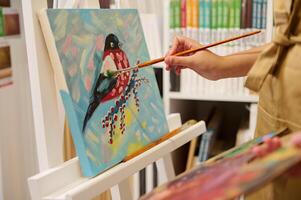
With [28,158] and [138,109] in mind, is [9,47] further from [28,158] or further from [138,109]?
[138,109]

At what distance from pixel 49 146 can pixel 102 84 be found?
0.54ft

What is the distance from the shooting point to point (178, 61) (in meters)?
0.91

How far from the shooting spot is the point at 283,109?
30.1 inches

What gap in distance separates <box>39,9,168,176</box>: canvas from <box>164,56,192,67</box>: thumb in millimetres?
98

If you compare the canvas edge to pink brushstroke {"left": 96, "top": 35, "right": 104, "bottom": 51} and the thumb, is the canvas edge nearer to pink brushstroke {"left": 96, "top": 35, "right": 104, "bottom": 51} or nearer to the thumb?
pink brushstroke {"left": 96, "top": 35, "right": 104, "bottom": 51}

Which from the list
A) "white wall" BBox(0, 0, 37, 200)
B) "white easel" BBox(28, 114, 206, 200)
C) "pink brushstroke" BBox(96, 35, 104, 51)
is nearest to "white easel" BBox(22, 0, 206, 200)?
"white easel" BBox(28, 114, 206, 200)

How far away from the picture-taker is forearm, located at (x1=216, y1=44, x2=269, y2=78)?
3.09 ft

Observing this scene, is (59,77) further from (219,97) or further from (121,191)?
(219,97)

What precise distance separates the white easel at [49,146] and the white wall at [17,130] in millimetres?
478

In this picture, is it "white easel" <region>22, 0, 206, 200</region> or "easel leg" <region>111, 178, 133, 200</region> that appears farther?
"easel leg" <region>111, 178, 133, 200</region>

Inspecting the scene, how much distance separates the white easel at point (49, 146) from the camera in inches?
28.0

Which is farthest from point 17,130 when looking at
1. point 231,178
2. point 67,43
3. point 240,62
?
point 231,178

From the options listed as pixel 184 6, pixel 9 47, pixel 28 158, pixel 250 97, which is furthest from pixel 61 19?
pixel 250 97

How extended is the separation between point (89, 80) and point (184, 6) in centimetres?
96
